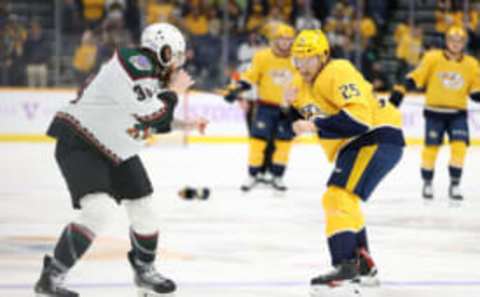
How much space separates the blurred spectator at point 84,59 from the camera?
16.4 m

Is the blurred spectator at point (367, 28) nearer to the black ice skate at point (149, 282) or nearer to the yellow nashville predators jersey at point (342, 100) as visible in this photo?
the yellow nashville predators jersey at point (342, 100)

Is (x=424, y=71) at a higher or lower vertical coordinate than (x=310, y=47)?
lower

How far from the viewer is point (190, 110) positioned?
1652cm

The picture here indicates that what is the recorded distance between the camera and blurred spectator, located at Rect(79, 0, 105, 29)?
17.0m


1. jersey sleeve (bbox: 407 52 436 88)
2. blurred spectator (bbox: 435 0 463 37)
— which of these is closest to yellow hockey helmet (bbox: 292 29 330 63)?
jersey sleeve (bbox: 407 52 436 88)

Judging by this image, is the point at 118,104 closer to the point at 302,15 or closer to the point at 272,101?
the point at 272,101

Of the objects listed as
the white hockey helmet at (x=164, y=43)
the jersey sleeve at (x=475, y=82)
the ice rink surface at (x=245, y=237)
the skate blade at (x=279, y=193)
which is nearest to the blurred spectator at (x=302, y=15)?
the ice rink surface at (x=245, y=237)

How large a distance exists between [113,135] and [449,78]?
5.47m

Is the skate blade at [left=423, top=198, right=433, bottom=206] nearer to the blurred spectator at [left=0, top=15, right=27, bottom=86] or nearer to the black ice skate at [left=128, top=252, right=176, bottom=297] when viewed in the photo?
the black ice skate at [left=128, top=252, right=176, bottom=297]

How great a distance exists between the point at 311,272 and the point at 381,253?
87 cm

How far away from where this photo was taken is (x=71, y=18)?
16.8 metres

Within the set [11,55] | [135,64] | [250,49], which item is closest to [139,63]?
[135,64]

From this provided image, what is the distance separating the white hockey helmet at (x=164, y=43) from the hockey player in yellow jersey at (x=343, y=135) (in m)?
0.58

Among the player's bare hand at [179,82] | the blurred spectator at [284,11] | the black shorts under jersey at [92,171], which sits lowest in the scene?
the blurred spectator at [284,11]
